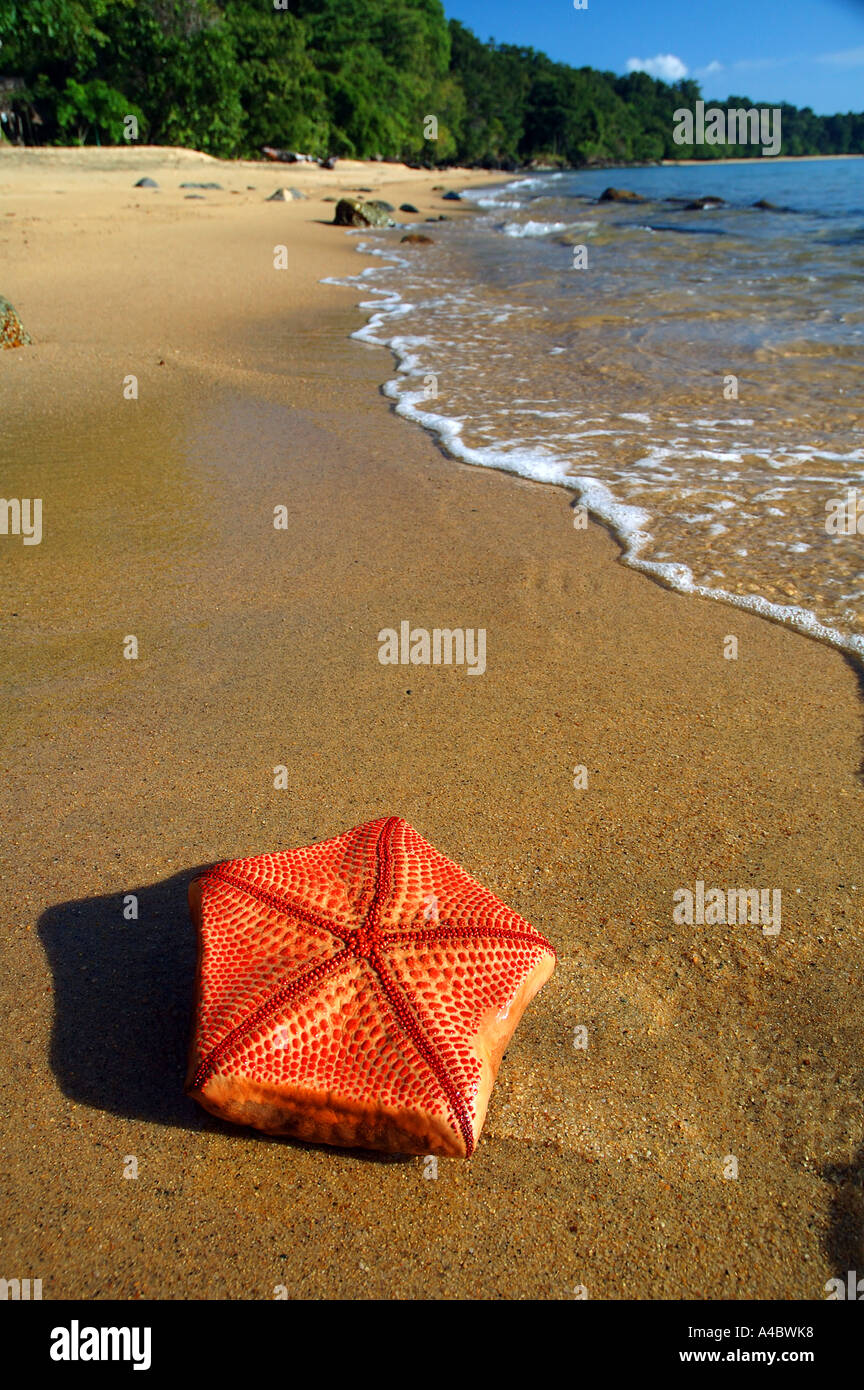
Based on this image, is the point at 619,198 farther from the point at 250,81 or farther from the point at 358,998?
the point at 358,998

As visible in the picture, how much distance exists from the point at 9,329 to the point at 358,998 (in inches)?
347

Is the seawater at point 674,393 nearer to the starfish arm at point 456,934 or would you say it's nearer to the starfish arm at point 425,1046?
the starfish arm at point 456,934

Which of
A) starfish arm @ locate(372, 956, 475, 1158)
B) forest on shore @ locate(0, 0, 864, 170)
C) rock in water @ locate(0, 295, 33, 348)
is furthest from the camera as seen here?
forest on shore @ locate(0, 0, 864, 170)

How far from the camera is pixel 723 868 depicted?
9.96 feet

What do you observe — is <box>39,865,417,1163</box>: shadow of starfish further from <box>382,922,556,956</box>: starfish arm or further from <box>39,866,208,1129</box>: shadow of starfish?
<box>382,922,556,956</box>: starfish arm

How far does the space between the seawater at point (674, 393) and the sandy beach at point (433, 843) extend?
517mm

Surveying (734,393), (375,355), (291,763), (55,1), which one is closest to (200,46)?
(55,1)

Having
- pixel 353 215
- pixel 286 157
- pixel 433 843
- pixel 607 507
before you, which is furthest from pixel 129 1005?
pixel 286 157

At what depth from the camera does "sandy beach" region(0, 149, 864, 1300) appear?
206 centimetres

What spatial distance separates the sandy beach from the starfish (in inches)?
10.4

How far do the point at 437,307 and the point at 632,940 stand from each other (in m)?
12.1

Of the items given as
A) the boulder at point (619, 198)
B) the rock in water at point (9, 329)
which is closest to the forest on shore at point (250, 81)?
the boulder at point (619, 198)

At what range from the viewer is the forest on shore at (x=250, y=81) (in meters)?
38.4

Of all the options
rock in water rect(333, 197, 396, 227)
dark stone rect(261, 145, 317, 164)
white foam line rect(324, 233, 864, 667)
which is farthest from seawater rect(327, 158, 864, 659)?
dark stone rect(261, 145, 317, 164)
